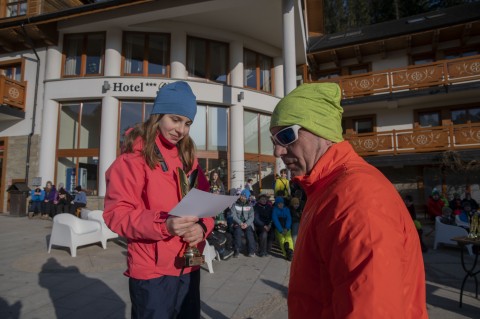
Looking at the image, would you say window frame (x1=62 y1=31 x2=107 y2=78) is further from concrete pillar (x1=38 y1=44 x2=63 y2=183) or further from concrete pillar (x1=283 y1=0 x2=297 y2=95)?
concrete pillar (x1=283 y1=0 x2=297 y2=95)

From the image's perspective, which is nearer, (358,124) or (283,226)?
(283,226)

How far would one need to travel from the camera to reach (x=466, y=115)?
51.2 ft

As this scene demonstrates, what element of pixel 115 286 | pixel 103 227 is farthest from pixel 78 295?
pixel 103 227

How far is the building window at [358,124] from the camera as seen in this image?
1734 centimetres

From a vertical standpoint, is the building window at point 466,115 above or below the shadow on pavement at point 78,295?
above

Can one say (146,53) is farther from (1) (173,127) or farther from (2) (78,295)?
(1) (173,127)

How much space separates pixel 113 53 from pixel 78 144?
4.72 m

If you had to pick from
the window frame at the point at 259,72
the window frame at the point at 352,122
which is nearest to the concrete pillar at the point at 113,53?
the window frame at the point at 259,72

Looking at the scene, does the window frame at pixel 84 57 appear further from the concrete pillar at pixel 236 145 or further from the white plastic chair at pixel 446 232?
the white plastic chair at pixel 446 232

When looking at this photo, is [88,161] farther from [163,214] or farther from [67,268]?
[163,214]

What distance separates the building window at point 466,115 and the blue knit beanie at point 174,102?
58.9ft

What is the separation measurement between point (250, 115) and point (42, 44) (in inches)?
439

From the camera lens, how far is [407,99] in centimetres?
1558

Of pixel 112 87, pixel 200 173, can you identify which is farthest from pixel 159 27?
pixel 200 173
